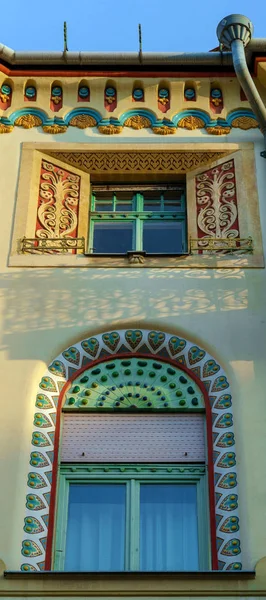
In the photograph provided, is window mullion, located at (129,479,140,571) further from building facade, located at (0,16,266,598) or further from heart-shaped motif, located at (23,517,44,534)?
heart-shaped motif, located at (23,517,44,534)

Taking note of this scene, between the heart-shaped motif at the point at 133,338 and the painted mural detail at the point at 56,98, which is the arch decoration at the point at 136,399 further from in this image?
the painted mural detail at the point at 56,98

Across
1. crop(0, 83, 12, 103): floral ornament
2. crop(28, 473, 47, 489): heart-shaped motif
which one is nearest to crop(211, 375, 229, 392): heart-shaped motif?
crop(28, 473, 47, 489): heart-shaped motif

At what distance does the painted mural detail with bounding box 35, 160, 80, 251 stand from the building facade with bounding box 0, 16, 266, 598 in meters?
0.02

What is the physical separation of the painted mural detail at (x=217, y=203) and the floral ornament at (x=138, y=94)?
122cm

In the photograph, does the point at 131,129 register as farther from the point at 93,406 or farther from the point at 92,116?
the point at 93,406

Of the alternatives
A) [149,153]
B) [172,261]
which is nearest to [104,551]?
[172,261]

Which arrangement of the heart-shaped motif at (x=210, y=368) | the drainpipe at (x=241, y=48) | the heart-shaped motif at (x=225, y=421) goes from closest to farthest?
1. the heart-shaped motif at (x=225, y=421)
2. the heart-shaped motif at (x=210, y=368)
3. the drainpipe at (x=241, y=48)

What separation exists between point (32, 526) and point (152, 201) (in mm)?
4558

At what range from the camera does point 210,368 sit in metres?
11.4

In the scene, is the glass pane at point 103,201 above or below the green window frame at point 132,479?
above

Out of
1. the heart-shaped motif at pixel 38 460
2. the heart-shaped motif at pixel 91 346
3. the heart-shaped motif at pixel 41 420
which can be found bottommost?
the heart-shaped motif at pixel 38 460

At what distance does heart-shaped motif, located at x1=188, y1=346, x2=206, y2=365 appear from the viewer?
37.8 feet

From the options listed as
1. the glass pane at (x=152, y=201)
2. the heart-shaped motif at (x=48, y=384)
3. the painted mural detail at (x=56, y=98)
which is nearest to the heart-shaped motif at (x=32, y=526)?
the heart-shaped motif at (x=48, y=384)

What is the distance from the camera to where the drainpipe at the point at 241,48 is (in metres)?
13.0
